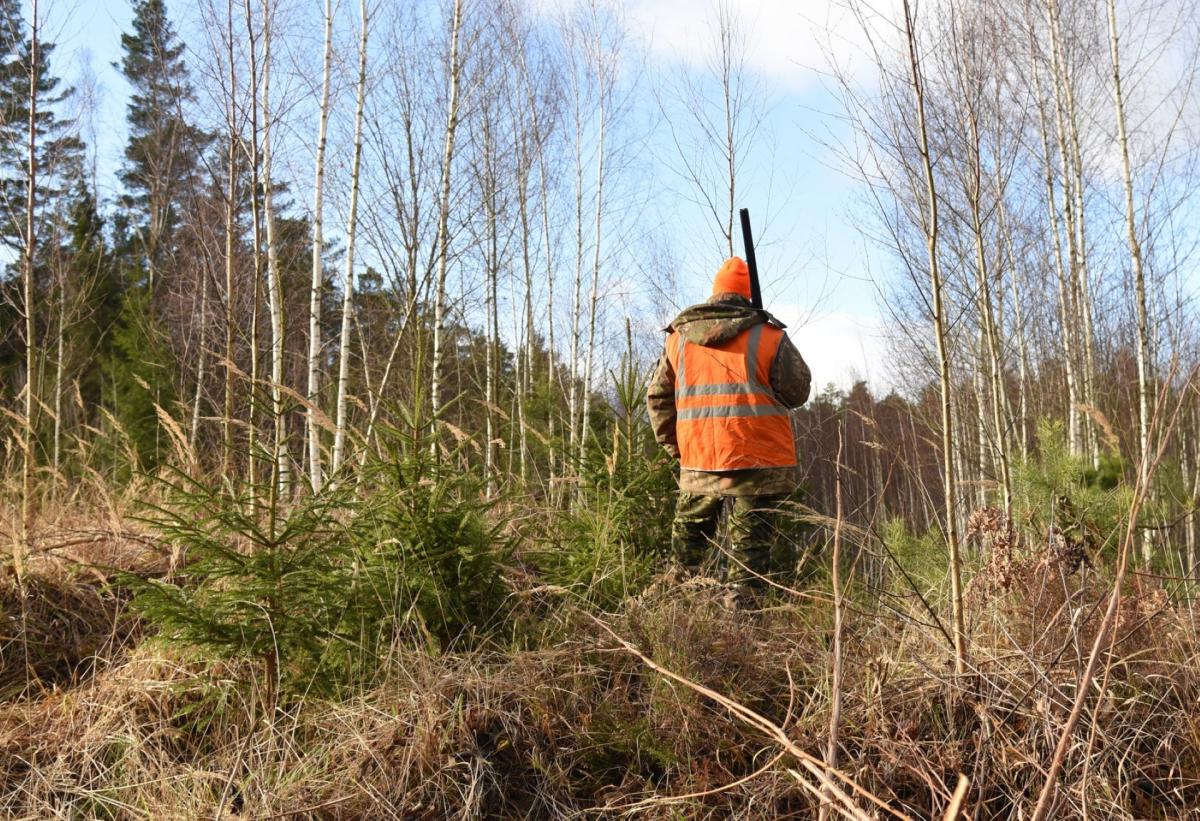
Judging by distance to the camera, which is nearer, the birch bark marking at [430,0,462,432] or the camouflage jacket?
the camouflage jacket

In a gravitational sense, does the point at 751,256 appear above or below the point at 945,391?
above

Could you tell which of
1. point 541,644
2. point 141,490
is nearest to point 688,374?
point 541,644

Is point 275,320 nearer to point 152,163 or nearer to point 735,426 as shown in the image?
point 735,426

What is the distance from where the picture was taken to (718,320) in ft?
14.3

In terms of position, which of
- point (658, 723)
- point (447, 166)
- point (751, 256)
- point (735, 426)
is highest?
point (447, 166)

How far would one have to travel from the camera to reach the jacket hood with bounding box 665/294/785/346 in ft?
14.1

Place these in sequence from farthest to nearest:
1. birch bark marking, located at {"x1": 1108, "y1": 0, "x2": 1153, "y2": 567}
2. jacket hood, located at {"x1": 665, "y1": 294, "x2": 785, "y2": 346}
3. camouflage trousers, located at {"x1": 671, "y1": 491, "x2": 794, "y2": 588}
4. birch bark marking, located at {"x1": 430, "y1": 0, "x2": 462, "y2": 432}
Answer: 1. birch bark marking, located at {"x1": 430, "y1": 0, "x2": 462, "y2": 432}
2. birch bark marking, located at {"x1": 1108, "y1": 0, "x2": 1153, "y2": 567}
3. jacket hood, located at {"x1": 665, "y1": 294, "x2": 785, "y2": 346}
4. camouflage trousers, located at {"x1": 671, "y1": 491, "x2": 794, "y2": 588}

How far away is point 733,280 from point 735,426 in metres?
0.89

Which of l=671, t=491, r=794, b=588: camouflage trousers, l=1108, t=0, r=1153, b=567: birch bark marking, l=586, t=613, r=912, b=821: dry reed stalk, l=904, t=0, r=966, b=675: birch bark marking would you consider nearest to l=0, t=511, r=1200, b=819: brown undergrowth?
l=904, t=0, r=966, b=675: birch bark marking

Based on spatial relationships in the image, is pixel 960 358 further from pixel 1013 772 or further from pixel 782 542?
pixel 1013 772

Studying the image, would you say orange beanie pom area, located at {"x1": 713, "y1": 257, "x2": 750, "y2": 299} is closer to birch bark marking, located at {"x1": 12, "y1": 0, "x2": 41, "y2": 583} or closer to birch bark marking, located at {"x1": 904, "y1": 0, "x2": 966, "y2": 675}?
birch bark marking, located at {"x1": 904, "y1": 0, "x2": 966, "y2": 675}

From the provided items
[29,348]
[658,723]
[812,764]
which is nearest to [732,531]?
[658,723]

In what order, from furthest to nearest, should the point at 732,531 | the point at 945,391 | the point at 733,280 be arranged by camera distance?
the point at 733,280, the point at 732,531, the point at 945,391

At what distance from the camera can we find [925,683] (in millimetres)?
2635
